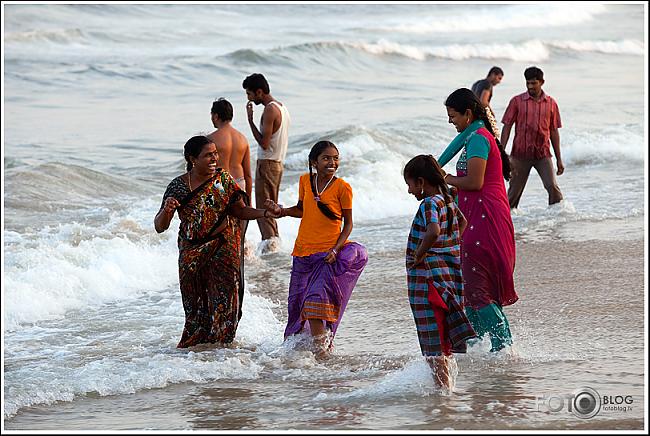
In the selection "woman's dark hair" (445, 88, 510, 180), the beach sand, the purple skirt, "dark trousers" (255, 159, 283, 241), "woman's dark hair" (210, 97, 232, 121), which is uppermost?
"woman's dark hair" (210, 97, 232, 121)

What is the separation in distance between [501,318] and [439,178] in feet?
3.57

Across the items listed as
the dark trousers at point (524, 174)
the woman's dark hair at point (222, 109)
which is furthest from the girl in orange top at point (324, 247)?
the dark trousers at point (524, 174)

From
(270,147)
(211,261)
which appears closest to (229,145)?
(270,147)

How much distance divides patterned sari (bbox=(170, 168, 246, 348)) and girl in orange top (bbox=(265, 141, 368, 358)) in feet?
1.03

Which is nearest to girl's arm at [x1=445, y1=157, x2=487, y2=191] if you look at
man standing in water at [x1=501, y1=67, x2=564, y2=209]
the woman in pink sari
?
the woman in pink sari

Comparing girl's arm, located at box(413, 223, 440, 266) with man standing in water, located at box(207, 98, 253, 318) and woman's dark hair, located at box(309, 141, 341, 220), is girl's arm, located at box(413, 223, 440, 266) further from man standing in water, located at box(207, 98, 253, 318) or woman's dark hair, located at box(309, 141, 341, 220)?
man standing in water, located at box(207, 98, 253, 318)

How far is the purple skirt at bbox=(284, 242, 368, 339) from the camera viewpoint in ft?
19.8

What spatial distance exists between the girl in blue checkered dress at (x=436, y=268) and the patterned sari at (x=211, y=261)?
1.44m

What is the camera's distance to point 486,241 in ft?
18.7

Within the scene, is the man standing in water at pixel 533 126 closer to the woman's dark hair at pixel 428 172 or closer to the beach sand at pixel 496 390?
the beach sand at pixel 496 390

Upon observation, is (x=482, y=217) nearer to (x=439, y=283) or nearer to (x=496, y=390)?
(x=439, y=283)

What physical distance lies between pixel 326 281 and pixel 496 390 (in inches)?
48.2

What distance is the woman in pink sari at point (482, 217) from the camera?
5625 millimetres

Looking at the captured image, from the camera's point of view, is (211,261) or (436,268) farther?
(211,261)
